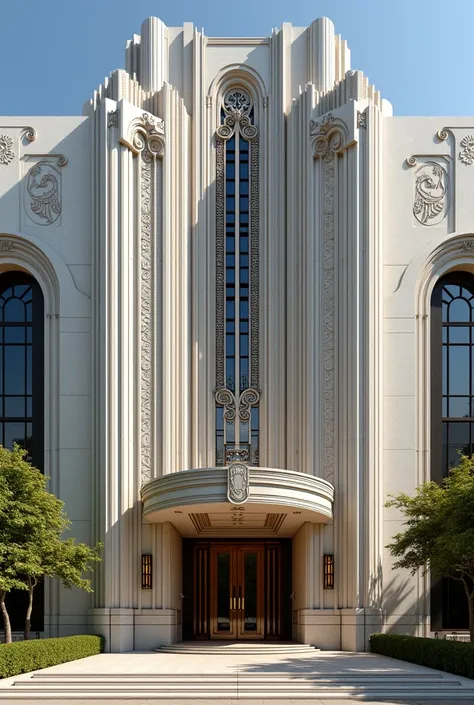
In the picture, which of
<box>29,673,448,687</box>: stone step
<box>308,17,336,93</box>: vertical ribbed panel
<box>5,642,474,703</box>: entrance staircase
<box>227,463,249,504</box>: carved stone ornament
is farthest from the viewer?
<box>308,17,336,93</box>: vertical ribbed panel

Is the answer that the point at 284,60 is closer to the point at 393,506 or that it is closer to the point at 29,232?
the point at 29,232

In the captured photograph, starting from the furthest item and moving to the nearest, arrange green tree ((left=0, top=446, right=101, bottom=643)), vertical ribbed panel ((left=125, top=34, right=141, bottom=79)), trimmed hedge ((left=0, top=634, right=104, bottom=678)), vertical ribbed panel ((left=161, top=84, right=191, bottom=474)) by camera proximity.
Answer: vertical ribbed panel ((left=125, top=34, right=141, bottom=79)), vertical ribbed panel ((left=161, top=84, right=191, bottom=474)), green tree ((left=0, top=446, right=101, bottom=643)), trimmed hedge ((left=0, top=634, right=104, bottom=678))

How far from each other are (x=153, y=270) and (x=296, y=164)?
6.50m

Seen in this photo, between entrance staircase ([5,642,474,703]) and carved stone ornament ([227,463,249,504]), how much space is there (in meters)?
4.71

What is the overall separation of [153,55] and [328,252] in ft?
32.5

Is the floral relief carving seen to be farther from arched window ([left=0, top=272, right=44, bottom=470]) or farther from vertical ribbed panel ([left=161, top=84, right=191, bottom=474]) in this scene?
arched window ([left=0, top=272, right=44, bottom=470])

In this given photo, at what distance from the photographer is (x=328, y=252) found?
29859mm

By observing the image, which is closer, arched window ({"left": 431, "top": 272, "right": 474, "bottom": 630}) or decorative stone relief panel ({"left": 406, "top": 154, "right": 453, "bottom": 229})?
arched window ({"left": 431, "top": 272, "right": 474, "bottom": 630})

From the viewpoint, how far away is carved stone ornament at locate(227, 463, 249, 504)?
24.9 m

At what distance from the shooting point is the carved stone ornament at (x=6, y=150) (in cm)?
3053

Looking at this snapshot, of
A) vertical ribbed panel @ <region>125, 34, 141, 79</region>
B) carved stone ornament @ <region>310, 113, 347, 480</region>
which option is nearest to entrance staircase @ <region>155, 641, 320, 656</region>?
carved stone ornament @ <region>310, 113, 347, 480</region>

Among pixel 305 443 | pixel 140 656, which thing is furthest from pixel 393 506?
pixel 140 656

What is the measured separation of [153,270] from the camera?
97.9ft

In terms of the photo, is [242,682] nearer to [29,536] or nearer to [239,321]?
[29,536]
